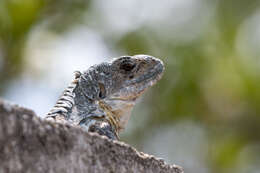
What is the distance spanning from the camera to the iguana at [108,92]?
6788 millimetres

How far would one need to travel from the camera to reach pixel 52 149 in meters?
4.68

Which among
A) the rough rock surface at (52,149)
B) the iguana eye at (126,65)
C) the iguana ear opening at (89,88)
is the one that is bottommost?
the rough rock surface at (52,149)

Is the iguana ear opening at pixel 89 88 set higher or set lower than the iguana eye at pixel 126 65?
lower

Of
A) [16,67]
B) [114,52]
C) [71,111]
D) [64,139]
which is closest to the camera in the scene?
[64,139]

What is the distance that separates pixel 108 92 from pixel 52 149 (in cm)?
280

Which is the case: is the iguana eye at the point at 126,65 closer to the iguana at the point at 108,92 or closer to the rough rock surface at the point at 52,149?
the iguana at the point at 108,92

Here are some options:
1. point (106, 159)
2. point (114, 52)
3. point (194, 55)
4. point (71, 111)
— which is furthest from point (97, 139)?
point (194, 55)

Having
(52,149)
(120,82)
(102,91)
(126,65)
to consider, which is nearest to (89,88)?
(102,91)

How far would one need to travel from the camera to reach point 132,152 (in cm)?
529

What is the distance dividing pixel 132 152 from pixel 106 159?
27cm

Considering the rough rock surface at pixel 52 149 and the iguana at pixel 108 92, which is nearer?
the rough rock surface at pixel 52 149

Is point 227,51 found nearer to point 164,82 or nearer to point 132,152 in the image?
point 164,82

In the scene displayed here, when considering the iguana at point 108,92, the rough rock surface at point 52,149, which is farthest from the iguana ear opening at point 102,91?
Result: the rough rock surface at point 52,149


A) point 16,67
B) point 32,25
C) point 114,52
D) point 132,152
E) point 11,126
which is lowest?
point 11,126
